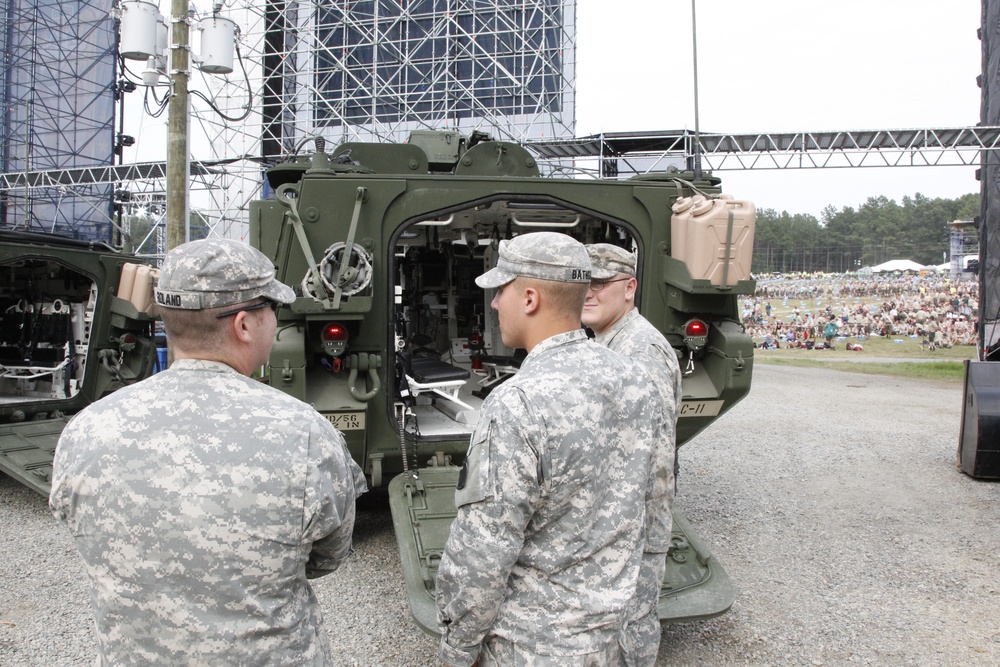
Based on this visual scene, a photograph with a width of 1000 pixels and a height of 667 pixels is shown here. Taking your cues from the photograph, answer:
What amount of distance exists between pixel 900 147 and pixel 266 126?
1610 cm

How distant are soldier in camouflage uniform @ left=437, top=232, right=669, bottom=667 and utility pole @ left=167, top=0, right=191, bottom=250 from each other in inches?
243

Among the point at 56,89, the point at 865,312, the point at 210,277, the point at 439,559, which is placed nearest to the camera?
the point at 210,277

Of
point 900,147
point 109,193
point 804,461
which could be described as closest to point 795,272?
point 900,147

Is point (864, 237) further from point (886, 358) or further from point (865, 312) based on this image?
point (886, 358)

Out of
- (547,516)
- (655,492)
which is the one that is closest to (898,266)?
(655,492)

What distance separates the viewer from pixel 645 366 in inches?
124

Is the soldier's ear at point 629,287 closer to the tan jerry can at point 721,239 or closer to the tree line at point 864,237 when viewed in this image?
the tan jerry can at point 721,239

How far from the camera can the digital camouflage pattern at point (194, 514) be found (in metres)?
1.65

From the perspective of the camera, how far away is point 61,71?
20.7 metres

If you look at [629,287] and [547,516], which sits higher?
[629,287]

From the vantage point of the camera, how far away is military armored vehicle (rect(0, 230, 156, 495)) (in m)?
6.57

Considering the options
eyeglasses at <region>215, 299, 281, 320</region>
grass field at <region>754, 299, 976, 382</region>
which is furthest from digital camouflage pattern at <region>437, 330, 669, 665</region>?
grass field at <region>754, 299, 976, 382</region>

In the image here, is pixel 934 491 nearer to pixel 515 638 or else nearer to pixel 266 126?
pixel 515 638

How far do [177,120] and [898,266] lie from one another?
38.2 meters
